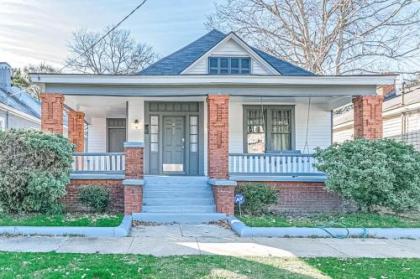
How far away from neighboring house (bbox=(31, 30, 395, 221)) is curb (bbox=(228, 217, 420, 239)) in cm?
211

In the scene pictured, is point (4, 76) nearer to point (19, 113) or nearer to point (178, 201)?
point (19, 113)

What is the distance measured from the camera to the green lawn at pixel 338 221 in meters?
8.51

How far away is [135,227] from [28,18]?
34.3ft

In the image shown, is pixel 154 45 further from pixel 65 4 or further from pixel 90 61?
pixel 65 4

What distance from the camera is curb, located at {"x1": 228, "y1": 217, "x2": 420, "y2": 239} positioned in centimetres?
779

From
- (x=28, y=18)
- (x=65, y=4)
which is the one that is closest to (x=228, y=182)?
(x=65, y=4)

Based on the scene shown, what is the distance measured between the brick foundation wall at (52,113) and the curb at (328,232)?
229 inches

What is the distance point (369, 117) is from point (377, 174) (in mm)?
2535

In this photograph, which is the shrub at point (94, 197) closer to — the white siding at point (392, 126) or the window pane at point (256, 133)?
the window pane at point (256, 133)

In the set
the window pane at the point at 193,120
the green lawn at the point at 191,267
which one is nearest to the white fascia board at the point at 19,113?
the window pane at the point at 193,120

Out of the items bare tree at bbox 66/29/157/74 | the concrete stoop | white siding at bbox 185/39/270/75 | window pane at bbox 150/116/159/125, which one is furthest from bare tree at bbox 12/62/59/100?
the concrete stoop

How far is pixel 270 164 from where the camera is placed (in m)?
11.3

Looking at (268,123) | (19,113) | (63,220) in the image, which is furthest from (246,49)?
(19,113)

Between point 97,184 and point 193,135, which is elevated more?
point 193,135
